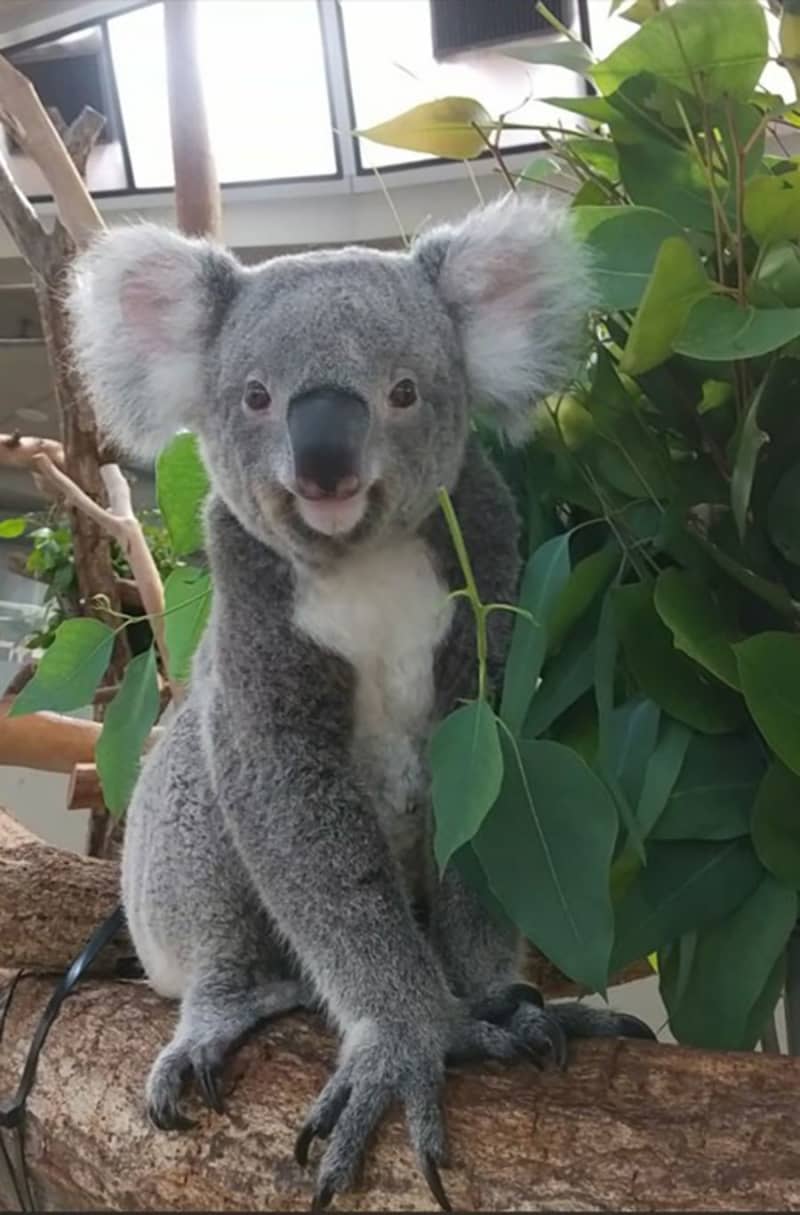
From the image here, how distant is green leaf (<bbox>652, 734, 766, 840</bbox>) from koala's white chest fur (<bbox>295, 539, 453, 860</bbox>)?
1.09 ft

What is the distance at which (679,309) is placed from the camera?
1.15 m

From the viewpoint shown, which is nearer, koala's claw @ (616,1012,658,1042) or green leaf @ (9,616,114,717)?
koala's claw @ (616,1012,658,1042)

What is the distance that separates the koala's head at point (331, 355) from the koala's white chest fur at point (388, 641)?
7 centimetres

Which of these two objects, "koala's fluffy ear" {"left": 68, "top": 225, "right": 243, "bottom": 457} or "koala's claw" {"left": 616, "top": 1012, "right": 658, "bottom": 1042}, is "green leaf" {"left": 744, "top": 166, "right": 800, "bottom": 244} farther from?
"koala's claw" {"left": 616, "top": 1012, "right": 658, "bottom": 1042}

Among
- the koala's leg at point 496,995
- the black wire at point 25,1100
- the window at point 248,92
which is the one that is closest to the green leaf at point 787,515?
the koala's leg at point 496,995

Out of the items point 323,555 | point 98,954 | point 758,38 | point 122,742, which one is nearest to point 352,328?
point 323,555

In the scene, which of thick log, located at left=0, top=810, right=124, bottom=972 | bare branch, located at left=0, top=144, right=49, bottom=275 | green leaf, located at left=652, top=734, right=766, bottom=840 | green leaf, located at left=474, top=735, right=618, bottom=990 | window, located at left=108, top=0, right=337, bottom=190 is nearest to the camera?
green leaf, located at left=474, top=735, right=618, bottom=990

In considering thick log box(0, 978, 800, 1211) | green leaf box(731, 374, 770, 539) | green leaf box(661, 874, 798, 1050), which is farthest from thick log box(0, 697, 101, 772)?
green leaf box(731, 374, 770, 539)

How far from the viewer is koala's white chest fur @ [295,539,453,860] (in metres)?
1.52

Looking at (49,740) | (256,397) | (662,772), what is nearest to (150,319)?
(256,397)

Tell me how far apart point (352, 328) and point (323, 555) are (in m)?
0.24

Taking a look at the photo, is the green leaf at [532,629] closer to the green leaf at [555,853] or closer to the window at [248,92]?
the green leaf at [555,853]

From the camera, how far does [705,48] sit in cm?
119

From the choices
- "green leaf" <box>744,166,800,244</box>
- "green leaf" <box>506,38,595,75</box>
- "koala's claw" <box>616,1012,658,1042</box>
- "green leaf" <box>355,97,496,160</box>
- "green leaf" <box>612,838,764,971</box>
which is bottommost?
"koala's claw" <box>616,1012,658,1042</box>
